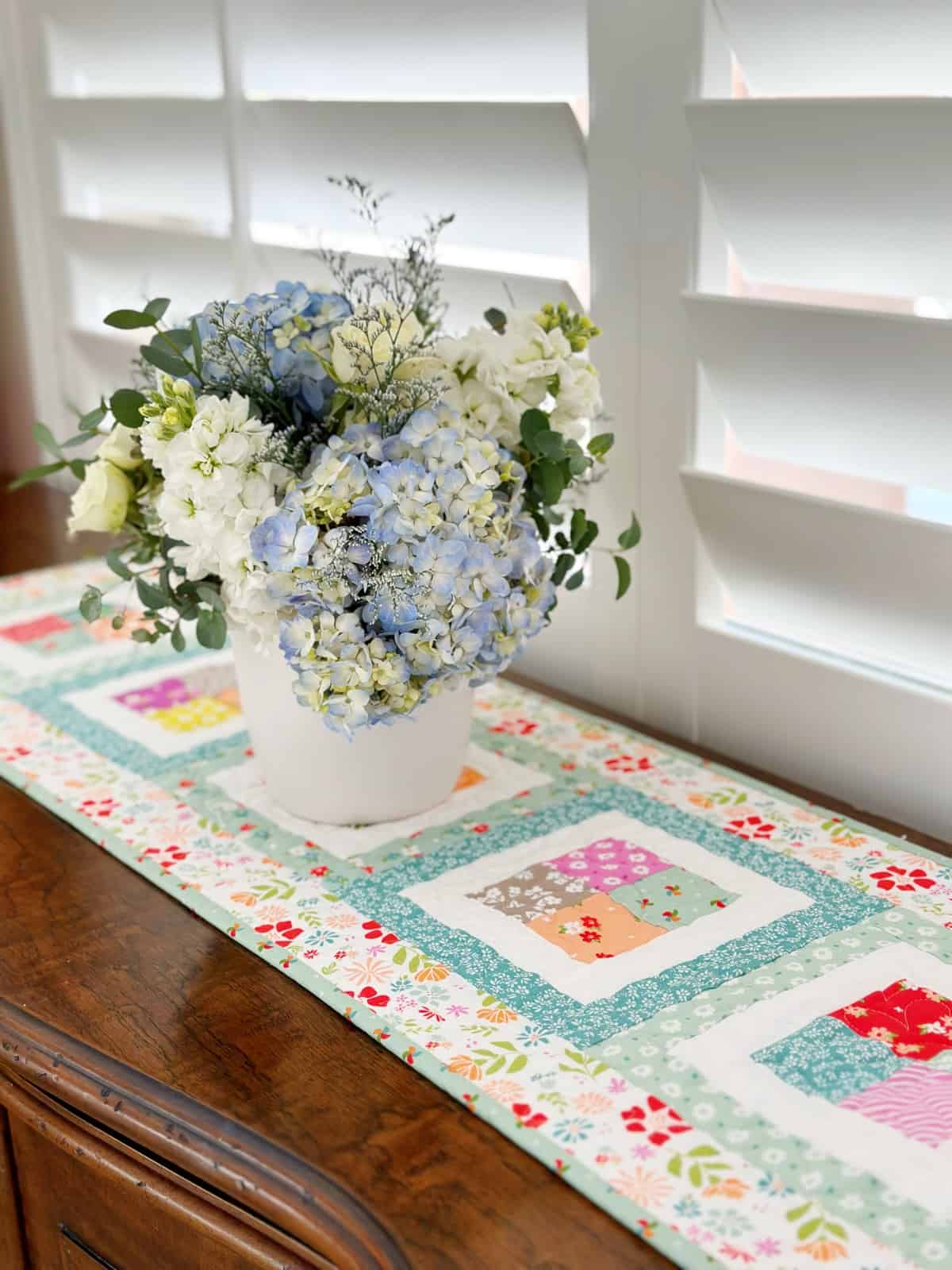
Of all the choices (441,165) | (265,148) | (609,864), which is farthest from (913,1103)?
(265,148)

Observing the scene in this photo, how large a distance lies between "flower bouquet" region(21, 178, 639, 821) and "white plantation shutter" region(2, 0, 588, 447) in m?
0.25

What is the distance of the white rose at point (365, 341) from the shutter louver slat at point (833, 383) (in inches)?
10.9

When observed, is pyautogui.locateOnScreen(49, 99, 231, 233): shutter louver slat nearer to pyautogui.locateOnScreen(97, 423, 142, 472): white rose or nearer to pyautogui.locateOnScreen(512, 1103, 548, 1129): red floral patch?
pyautogui.locateOnScreen(97, 423, 142, 472): white rose

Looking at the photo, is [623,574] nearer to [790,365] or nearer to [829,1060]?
[790,365]

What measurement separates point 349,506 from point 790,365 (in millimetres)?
379

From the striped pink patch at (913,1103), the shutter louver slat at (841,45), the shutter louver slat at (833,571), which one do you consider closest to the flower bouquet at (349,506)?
the shutter louver slat at (833,571)

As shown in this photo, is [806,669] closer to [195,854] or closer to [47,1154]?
[195,854]

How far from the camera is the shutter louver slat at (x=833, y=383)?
100 cm

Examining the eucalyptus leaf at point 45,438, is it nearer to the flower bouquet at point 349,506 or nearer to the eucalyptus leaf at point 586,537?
the flower bouquet at point 349,506

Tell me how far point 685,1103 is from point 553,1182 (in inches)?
3.4

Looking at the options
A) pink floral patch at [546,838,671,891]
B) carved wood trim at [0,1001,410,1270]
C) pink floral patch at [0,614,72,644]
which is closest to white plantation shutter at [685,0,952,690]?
pink floral patch at [546,838,671,891]

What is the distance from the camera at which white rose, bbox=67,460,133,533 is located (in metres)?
1.05

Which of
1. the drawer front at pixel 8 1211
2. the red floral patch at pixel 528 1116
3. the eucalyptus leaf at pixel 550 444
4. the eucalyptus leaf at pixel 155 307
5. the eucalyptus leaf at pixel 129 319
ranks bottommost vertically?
the drawer front at pixel 8 1211

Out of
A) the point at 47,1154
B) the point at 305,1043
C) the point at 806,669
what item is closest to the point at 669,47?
the point at 806,669
